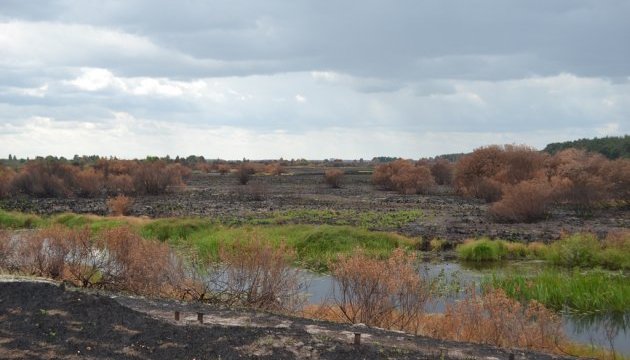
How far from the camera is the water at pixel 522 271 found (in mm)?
14531

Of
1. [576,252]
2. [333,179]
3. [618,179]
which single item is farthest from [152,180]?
[576,252]

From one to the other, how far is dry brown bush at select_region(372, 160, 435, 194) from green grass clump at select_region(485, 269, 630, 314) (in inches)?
1655

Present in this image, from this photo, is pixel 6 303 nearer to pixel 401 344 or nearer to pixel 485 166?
pixel 401 344

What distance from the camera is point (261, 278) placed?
14617 millimetres

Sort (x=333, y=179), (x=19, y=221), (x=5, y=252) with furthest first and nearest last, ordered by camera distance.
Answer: (x=333, y=179) < (x=19, y=221) < (x=5, y=252)

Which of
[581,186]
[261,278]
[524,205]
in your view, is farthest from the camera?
[581,186]

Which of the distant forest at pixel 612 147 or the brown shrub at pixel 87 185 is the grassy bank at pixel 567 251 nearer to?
the brown shrub at pixel 87 185

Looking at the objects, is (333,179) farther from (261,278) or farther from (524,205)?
(261,278)

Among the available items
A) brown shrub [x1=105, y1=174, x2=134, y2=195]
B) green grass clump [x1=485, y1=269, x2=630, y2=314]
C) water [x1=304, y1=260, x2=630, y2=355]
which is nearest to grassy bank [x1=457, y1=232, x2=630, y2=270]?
water [x1=304, y1=260, x2=630, y2=355]

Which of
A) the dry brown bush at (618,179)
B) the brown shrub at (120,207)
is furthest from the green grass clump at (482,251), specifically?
the brown shrub at (120,207)

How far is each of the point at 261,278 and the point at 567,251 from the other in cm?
1398

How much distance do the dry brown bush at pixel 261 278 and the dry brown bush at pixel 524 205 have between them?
2401 cm

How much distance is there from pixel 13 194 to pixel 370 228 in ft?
121

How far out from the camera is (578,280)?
18.3 meters
